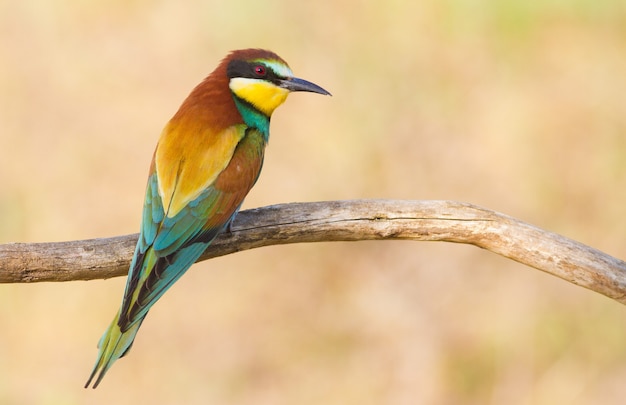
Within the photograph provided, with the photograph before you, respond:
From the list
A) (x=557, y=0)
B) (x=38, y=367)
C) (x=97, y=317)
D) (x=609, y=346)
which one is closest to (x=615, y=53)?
(x=557, y=0)

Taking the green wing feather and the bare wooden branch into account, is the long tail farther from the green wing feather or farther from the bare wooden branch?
the bare wooden branch

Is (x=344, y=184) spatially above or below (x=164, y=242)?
above

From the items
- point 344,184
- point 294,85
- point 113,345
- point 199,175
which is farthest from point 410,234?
point 344,184

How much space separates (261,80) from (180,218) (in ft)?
2.27

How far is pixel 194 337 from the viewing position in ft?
15.6

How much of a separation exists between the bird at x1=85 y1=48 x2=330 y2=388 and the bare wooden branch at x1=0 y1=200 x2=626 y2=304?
84mm

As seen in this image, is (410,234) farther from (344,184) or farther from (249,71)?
(344,184)

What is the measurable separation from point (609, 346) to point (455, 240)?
2.13 m

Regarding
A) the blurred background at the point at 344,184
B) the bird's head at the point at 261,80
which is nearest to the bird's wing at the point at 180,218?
the bird's head at the point at 261,80

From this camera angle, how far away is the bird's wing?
2.73 metres

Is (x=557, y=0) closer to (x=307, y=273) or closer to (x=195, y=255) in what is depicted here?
(x=307, y=273)

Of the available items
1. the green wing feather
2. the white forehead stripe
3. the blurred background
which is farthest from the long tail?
the blurred background

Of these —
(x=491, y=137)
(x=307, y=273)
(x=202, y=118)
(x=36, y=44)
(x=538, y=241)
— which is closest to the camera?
(x=538, y=241)

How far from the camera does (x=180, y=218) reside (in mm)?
2891
